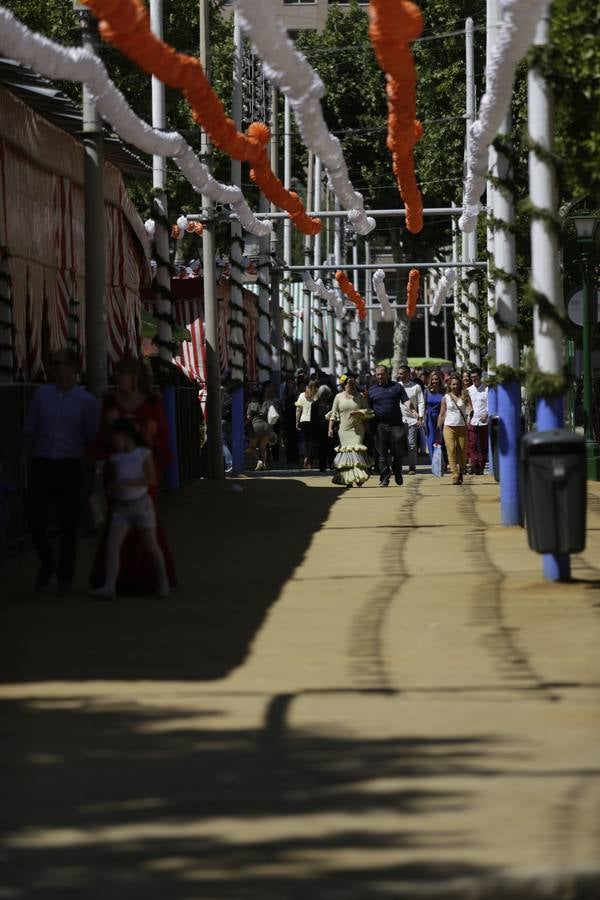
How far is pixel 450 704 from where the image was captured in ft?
31.4

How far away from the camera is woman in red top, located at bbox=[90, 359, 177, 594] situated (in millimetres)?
14711

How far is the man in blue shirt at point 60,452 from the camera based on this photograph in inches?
591

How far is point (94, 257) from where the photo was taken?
20.5 m

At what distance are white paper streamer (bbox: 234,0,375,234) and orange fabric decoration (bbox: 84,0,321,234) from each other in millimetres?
747

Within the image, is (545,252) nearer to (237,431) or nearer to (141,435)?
(141,435)

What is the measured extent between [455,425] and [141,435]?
15.8 m

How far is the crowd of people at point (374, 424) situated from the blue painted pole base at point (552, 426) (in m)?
13.9

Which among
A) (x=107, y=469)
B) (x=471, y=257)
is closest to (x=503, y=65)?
(x=107, y=469)

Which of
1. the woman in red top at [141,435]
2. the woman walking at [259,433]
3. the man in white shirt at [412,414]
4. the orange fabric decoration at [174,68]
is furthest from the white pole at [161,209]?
the woman in red top at [141,435]

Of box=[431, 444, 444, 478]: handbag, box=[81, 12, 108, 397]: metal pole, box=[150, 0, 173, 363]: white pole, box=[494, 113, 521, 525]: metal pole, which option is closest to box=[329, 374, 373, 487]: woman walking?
box=[150, 0, 173, 363]: white pole

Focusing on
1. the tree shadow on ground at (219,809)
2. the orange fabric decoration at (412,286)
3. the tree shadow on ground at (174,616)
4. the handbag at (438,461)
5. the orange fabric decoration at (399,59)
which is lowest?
the tree shadow on ground at (219,809)

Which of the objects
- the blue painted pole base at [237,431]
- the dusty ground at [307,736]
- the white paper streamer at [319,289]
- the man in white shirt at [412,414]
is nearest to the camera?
the dusty ground at [307,736]

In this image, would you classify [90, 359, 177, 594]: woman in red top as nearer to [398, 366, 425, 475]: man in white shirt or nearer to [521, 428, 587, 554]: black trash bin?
[521, 428, 587, 554]: black trash bin

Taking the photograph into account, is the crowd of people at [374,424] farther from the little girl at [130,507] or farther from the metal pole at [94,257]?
Answer: the little girl at [130,507]
